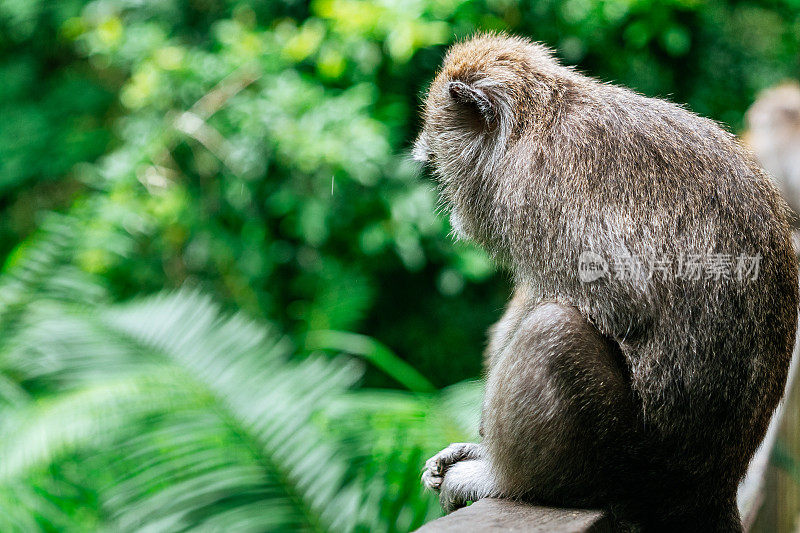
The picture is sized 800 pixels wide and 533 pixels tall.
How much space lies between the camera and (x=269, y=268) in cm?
565

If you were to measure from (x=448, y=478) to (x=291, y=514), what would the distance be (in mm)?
1019

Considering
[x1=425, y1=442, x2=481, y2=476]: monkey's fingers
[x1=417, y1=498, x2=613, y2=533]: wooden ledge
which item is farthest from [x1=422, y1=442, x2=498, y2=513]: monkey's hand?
[x1=417, y1=498, x2=613, y2=533]: wooden ledge

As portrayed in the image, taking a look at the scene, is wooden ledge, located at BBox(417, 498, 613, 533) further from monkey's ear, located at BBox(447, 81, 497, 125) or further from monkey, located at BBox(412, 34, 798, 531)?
monkey's ear, located at BBox(447, 81, 497, 125)

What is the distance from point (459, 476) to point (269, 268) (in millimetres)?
3242

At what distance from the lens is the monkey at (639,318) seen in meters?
2.18

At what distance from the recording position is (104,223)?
527cm

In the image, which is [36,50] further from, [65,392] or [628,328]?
[628,328]

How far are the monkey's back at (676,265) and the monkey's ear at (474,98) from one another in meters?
0.31

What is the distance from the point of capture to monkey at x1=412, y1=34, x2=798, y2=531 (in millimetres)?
2178

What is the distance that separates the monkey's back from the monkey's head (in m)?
0.22

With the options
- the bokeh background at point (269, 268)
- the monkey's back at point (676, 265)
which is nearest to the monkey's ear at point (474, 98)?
the monkey's back at point (676, 265)

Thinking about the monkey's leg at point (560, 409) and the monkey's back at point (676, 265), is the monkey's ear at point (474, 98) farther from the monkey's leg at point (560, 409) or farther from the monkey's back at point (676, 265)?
the monkey's leg at point (560, 409)

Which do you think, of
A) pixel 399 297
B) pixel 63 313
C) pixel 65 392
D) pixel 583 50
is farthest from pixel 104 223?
pixel 583 50

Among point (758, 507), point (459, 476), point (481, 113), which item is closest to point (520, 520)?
point (459, 476)
